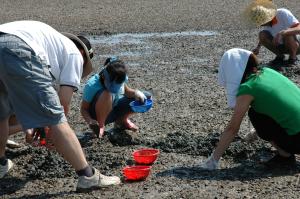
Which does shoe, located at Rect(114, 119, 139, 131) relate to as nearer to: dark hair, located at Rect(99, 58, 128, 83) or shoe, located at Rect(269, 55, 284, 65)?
dark hair, located at Rect(99, 58, 128, 83)

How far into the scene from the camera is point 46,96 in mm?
4512

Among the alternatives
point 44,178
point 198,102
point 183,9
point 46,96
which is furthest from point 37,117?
point 183,9

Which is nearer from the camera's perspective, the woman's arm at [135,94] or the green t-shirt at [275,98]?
the green t-shirt at [275,98]

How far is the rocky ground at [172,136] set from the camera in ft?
16.4

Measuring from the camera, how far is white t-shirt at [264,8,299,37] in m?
10.3

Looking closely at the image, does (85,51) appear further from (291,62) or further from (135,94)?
(291,62)

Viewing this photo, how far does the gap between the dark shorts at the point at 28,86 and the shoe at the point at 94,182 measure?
0.51m

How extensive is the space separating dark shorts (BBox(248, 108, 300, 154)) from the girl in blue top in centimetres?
150

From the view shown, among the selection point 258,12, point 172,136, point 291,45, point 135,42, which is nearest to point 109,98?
point 172,136

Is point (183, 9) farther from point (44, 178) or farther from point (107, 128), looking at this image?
point (44, 178)

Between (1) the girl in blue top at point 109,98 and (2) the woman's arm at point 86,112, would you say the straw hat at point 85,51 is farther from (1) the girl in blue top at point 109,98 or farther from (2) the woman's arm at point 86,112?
(2) the woman's arm at point 86,112

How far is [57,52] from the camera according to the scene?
4766mm

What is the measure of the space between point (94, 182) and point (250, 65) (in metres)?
1.60

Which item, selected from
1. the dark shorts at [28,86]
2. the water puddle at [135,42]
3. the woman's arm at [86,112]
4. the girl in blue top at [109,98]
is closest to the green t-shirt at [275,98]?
the girl in blue top at [109,98]
